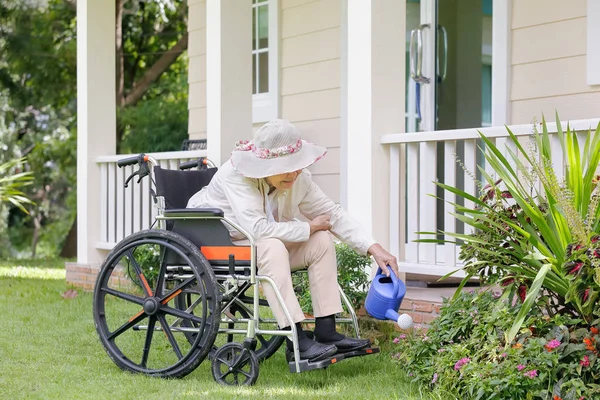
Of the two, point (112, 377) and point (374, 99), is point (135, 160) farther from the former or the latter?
point (374, 99)

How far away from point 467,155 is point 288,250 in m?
1.19

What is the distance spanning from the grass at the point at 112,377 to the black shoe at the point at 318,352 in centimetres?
13

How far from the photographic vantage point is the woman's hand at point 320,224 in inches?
154

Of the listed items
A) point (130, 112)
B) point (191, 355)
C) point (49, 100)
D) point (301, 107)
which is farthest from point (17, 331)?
point (49, 100)

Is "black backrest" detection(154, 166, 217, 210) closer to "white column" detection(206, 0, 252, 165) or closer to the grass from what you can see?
the grass

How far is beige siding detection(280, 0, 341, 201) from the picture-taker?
22.7 ft

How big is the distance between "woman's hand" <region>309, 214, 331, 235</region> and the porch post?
98 cm

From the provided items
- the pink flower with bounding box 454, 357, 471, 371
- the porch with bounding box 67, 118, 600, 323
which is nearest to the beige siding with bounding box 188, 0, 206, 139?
the porch with bounding box 67, 118, 600, 323

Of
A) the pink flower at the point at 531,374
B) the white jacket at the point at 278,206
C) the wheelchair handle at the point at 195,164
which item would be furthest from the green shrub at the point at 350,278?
the pink flower at the point at 531,374

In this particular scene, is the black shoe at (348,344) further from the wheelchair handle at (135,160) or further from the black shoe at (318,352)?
the wheelchair handle at (135,160)

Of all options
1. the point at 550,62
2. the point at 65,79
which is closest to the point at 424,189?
the point at 550,62

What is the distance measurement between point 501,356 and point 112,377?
173 cm

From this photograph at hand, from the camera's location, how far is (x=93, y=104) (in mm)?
7234

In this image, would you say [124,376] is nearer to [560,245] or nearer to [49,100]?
[560,245]
